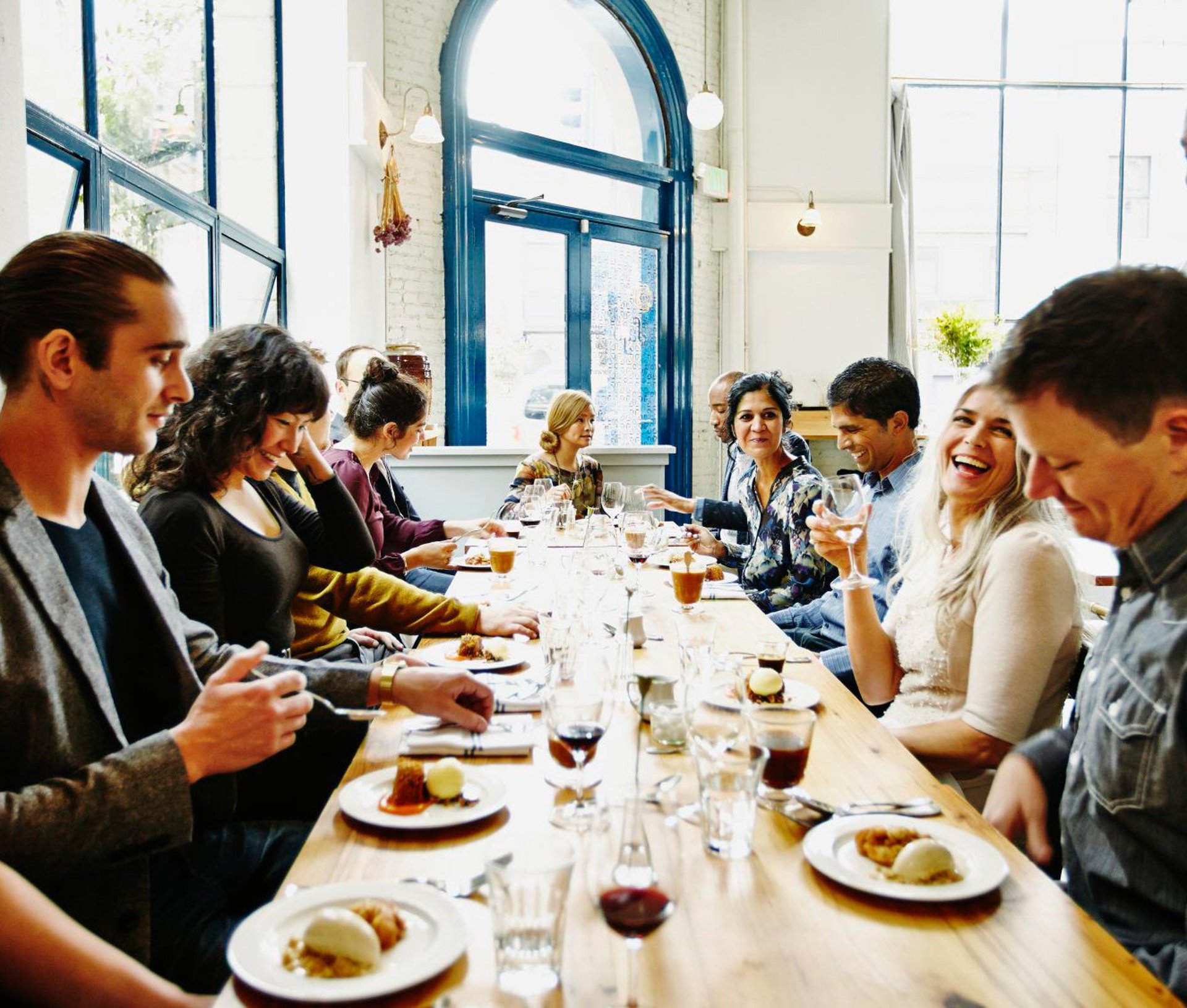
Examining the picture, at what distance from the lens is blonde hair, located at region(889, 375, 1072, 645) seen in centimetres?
194

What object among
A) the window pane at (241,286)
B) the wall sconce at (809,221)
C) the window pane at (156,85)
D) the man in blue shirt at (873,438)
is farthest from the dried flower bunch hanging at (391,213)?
the man in blue shirt at (873,438)

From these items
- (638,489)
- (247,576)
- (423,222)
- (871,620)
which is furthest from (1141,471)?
(423,222)

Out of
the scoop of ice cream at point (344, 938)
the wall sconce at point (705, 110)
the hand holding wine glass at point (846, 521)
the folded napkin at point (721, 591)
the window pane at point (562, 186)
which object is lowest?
the folded napkin at point (721, 591)

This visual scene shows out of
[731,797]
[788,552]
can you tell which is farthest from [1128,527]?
[788,552]

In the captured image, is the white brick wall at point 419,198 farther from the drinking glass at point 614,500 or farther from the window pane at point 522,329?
the drinking glass at point 614,500

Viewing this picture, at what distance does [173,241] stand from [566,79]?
16.2 ft

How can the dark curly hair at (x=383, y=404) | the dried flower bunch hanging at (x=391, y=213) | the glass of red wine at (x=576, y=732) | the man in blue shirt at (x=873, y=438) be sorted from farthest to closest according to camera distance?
the dried flower bunch hanging at (x=391, y=213) < the dark curly hair at (x=383, y=404) < the man in blue shirt at (x=873, y=438) < the glass of red wine at (x=576, y=732)

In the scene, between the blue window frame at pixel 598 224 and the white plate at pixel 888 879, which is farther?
the blue window frame at pixel 598 224

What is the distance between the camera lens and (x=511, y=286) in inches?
303

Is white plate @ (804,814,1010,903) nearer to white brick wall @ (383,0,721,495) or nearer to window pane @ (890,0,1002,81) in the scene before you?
white brick wall @ (383,0,721,495)

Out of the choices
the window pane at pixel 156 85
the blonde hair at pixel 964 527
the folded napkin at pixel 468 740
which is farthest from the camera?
the window pane at pixel 156 85

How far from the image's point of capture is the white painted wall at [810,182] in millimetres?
8812

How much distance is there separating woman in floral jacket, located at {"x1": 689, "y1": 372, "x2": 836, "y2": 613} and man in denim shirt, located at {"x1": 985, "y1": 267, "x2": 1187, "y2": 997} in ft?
7.39

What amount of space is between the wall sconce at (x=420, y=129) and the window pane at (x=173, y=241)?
172 centimetres
